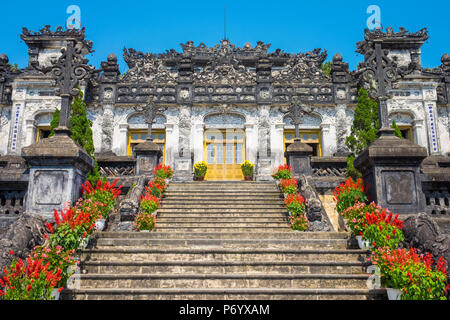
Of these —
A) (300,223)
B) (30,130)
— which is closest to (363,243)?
(300,223)

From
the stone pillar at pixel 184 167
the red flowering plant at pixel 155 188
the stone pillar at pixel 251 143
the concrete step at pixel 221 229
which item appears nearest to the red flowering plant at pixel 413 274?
the concrete step at pixel 221 229

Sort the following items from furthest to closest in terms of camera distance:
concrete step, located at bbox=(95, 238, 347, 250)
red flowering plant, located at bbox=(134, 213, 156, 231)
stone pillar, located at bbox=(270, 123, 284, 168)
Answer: stone pillar, located at bbox=(270, 123, 284, 168) → red flowering plant, located at bbox=(134, 213, 156, 231) → concrete step, located at bbox=(95, 238, 347, 250)

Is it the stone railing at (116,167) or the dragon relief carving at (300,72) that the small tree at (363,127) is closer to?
the dragon relief carving at (300,72)

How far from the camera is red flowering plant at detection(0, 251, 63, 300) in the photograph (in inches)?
180

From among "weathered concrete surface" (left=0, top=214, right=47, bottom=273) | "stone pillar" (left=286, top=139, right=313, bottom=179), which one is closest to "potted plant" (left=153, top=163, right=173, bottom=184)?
"stone pillar" (left=286, top=139, right=313, bottom=179)

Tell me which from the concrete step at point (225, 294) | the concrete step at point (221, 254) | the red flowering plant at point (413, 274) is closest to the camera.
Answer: the red flowering plant at point (413, 274)

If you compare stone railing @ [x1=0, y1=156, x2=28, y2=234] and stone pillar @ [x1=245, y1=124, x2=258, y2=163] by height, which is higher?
stone pillar @ [x1=245, y1=124, x2=258, y2=163]

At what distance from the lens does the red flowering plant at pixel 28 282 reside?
4.58m

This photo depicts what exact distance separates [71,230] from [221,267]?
8.30ft

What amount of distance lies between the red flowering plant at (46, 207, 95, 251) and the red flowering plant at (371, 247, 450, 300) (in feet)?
15.5

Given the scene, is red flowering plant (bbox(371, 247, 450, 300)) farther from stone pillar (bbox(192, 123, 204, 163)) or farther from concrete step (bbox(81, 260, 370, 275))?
stone pillar (bbox(192, 123, 204, 163))

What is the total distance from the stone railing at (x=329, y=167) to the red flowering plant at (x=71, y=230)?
8.82 meters

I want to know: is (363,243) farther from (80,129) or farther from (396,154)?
(80,129)

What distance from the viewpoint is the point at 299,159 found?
14141mm
